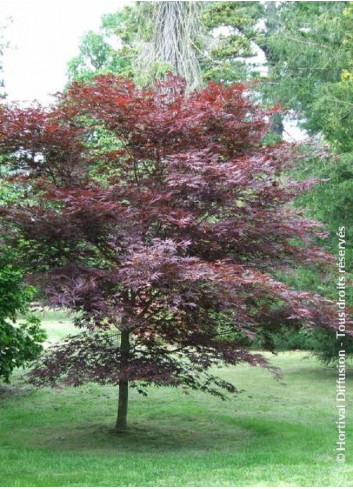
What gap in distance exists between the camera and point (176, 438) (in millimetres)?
7352

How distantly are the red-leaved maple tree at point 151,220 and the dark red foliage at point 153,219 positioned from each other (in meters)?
0.01

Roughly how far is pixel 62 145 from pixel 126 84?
2.99 ft

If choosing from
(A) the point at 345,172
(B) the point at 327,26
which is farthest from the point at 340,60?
(A) the point at 345,172

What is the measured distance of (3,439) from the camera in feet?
23.9

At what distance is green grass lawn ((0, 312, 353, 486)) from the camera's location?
17.7ft

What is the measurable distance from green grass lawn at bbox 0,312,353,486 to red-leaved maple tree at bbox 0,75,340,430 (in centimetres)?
73

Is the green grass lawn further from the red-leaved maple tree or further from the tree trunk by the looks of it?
the red-leaved maple tree

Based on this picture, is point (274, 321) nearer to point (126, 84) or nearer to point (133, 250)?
point (133, 250)

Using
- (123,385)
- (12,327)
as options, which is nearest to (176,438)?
(123,385)

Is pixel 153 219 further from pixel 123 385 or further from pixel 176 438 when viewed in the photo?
pixel 176 438

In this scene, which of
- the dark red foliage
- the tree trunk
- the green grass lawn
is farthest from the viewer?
the tree trunk

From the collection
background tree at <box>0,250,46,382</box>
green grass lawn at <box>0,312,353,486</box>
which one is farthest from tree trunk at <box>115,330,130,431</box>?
background tree at <box>0,250,46,382</box>

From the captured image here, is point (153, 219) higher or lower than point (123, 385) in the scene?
higher

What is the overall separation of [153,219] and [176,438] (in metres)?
2.53
